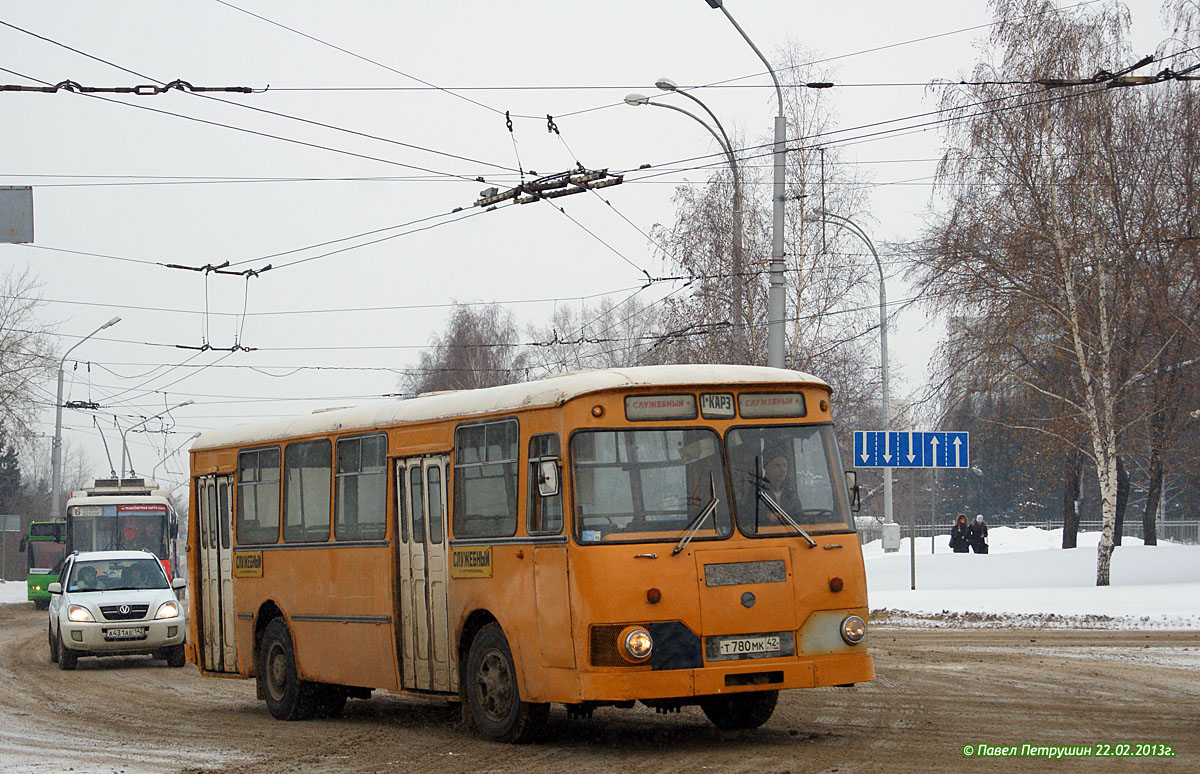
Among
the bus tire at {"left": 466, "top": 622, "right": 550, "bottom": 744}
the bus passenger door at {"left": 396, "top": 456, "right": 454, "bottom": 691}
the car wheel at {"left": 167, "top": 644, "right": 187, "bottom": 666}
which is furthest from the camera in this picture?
the car wheel at {"left": 167, "top": 644, "right": 187, "bottom": 666}

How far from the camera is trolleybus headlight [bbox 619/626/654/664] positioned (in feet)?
33.6

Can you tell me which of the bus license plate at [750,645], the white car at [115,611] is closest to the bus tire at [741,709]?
the bus license plate at [750,645]

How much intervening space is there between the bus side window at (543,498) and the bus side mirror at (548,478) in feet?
0.11

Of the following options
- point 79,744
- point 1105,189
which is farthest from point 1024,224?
point 79,744

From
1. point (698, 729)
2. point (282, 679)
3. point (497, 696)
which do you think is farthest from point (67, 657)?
point (698, 729)

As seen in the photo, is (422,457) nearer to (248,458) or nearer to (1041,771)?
(248,458)

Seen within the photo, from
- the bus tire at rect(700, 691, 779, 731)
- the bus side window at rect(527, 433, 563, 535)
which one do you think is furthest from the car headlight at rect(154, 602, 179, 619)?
the bus side window at rect(527, 433, 563, 535)

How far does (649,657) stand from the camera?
10.3m

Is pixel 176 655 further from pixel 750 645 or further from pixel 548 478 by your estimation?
pixel 750 645

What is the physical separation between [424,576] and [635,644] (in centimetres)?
274

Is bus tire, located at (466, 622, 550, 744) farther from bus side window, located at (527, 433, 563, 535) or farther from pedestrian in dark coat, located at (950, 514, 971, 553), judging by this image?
pedestrian in dark coat, located at (950, 514, 971, 553)

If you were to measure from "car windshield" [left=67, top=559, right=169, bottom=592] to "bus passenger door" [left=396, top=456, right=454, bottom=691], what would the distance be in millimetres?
11520

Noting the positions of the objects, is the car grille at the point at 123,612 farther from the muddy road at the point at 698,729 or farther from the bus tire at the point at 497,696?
the bus tire at the point at 497,696

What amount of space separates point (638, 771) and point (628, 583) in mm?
1282
